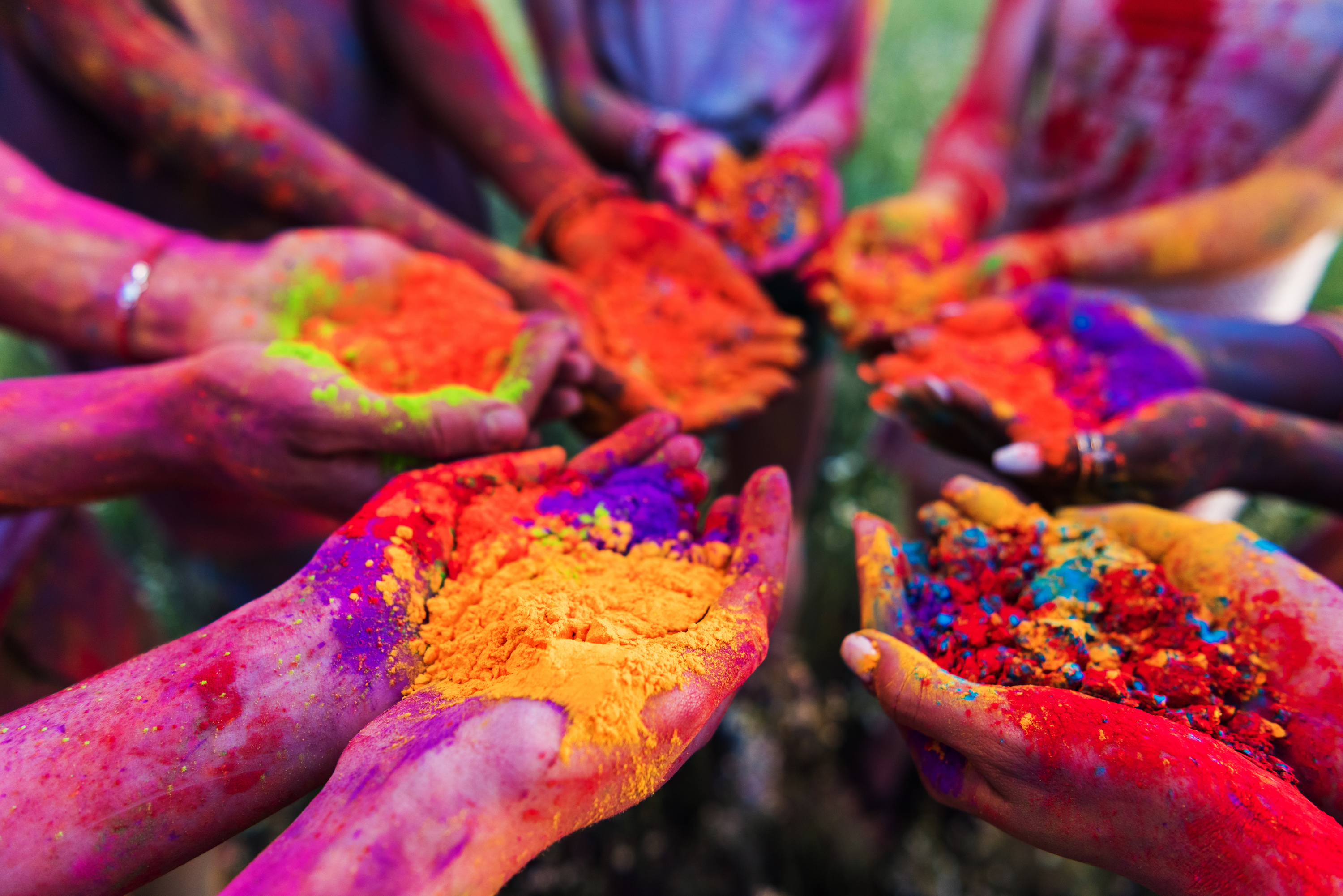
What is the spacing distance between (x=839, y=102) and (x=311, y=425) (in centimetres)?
188

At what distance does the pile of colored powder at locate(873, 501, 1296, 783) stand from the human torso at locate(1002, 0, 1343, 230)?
1.19 meters

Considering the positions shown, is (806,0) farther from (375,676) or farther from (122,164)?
(375,676)

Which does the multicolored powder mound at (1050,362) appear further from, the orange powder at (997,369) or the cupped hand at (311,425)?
the cupped hand at (311,425)

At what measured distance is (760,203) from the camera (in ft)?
5.88

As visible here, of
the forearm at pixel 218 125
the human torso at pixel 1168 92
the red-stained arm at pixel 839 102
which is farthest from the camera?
the red-stained arm at pixel 839 102

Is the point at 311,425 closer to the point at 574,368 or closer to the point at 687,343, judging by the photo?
the point at 574,368

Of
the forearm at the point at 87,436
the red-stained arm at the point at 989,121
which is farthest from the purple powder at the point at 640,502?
the red-stained arm at the point at 989,121

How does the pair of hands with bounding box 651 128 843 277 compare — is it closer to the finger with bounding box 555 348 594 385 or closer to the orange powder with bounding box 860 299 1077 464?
the orange powder with bounding box 860 299 1077 464

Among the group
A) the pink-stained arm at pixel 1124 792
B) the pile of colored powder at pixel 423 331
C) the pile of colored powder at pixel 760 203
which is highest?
the pile of colored powder at pixel 760 203

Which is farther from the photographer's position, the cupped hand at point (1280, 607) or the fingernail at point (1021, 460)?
the fingernail at point (1021, 460)

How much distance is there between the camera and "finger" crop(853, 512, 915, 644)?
85 centimetres

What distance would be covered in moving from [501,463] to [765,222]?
1.14 metres

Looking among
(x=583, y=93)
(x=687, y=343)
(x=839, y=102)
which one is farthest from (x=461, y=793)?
(x=839, y=102)

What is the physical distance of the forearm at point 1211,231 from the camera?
1.46 m
